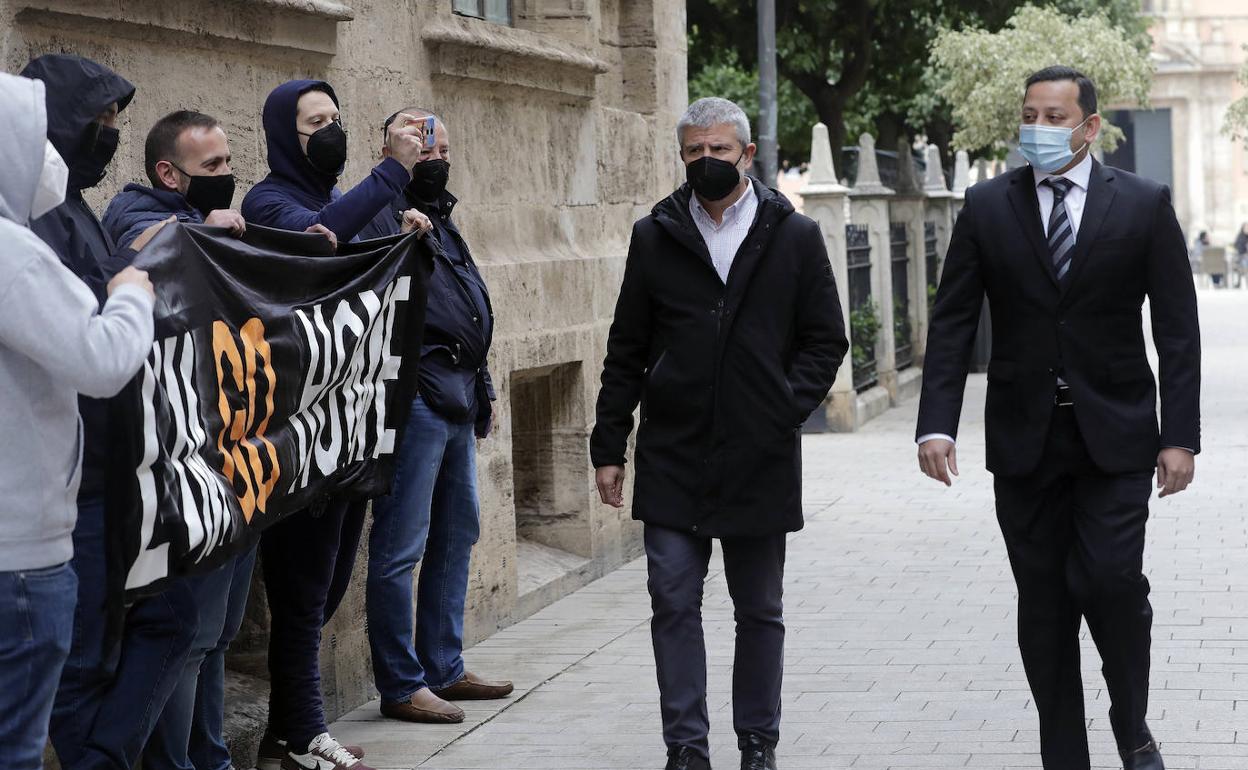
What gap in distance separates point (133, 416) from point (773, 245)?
210 cm

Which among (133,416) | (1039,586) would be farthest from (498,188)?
(133,416)

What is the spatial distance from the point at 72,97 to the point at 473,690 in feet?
10.3

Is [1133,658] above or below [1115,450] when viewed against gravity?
below

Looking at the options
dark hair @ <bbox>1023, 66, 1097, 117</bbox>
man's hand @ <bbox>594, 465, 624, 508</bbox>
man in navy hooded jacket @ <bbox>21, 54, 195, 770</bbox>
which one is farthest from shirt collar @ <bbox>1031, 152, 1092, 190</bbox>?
man in navy hooded jacket @ <bbox>21, 54, 195, 770</bbox>

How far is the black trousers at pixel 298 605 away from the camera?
561 cm

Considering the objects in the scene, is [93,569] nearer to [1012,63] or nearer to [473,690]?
[473,690]

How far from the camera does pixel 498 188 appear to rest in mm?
8336

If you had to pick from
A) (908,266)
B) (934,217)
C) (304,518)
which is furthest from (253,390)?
(934,217)

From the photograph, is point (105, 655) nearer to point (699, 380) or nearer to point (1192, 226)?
point (699, 380)

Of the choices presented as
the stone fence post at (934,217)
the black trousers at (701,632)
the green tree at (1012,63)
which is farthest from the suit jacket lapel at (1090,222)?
the green tree at (1012,63)

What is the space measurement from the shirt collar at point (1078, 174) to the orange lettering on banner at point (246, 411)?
80.4 inches

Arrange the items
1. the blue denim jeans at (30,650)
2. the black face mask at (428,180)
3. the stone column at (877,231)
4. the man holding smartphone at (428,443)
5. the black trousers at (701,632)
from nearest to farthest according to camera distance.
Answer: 1. the blue denim jeans at (30,650)
2. the black trousers at (701,632)
3. the black face mask at (428,180)
4. the man holding smartphone at (428,443)
5. the stone column at (877,231)

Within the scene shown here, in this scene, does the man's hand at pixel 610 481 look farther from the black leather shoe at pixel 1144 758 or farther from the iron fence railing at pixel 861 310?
the iron fence railing at pixel 861 310

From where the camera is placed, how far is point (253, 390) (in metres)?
4.89
